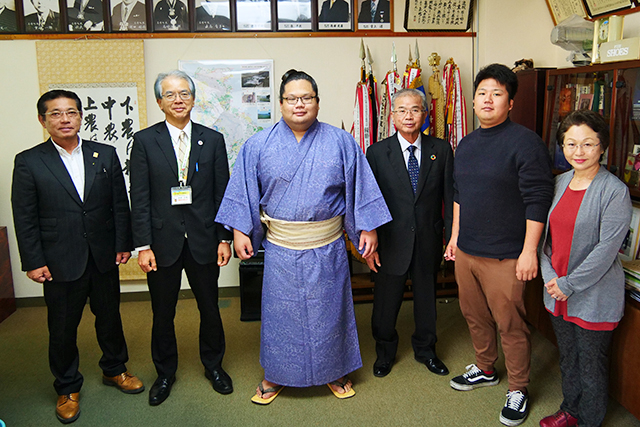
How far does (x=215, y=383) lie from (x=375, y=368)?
81cm

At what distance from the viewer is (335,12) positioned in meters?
3.73

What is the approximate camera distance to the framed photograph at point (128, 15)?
361cm

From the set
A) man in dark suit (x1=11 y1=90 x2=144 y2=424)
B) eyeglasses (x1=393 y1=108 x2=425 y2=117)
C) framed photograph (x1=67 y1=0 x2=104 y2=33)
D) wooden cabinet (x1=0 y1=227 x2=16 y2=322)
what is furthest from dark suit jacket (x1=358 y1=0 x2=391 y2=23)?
wooden cabinet (x1=0 y1=227 x2=16 y2=322)

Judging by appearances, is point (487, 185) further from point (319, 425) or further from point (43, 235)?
point (43, 235)

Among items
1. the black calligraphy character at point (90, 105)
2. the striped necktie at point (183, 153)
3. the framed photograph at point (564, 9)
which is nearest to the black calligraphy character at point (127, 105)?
the black calligraphy character at point (90, 105)

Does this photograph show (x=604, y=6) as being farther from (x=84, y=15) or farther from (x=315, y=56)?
(x=84, y=15)

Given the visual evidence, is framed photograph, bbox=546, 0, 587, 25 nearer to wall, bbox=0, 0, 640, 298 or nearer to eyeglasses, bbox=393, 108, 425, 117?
wall, bbox=0, 0, 640, 298

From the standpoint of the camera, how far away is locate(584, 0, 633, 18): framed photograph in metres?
2.64

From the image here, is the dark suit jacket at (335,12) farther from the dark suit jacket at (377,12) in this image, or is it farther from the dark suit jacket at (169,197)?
the dark suit jacket at (169,197)

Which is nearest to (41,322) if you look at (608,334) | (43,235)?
(43,235)

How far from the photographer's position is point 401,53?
12.5ft

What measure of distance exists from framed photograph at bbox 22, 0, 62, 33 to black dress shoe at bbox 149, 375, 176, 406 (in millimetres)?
2492

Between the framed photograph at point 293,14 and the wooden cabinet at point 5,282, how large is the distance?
243 cm

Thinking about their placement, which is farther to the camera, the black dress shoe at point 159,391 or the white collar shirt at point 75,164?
the black dress shoe at point 159,391
